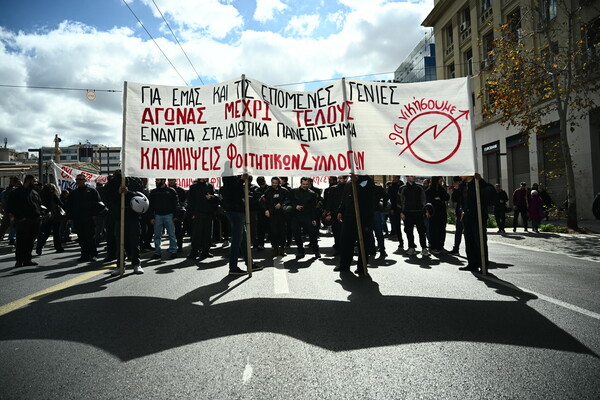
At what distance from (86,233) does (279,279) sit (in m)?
4.87

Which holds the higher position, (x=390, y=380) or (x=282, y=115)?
(x=282, y=115)

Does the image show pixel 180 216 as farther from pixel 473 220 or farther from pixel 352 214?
pixel 473 220

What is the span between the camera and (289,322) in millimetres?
3713

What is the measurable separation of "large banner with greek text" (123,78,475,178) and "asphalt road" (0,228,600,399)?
173cm

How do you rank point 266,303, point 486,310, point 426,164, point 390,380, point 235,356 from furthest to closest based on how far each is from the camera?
point 426,164 < point 266,303 < point 486,310 < point 235,356 < point 390,380

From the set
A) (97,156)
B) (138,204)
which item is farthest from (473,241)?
(97,156)

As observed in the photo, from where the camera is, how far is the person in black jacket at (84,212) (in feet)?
26.9

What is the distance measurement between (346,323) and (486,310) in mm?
1511

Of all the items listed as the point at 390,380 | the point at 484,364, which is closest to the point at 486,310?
the point at 484,364

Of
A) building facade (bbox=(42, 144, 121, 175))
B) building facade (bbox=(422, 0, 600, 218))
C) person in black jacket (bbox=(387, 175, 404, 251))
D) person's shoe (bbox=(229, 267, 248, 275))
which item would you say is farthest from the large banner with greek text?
building facade (bbox=(42, 144, 121, 175))

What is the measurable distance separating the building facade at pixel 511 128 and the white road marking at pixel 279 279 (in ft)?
29.1

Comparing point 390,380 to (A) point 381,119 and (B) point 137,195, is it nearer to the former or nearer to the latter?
(A) point 381,119

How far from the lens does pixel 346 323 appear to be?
3664mm

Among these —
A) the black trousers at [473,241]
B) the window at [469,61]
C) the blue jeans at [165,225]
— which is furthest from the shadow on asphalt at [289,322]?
the window at [469,61]
